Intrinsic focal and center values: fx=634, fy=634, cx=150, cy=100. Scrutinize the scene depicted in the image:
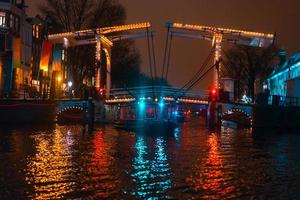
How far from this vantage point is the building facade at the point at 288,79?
6812 centimetres

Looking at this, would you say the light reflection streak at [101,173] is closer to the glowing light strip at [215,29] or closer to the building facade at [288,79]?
the glowing light strip at [215,29]

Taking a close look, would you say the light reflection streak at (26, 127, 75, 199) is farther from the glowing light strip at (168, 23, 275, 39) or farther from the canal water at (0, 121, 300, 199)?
the glowing light strip at (168, 23, 275, 39)

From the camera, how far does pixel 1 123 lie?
175 ft

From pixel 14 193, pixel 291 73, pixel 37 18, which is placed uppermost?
pixel 37 18

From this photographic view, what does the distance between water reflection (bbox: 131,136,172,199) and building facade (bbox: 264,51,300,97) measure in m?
34.9

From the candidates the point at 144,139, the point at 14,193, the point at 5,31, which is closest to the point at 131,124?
the point at 144,139

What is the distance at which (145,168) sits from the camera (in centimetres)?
2630

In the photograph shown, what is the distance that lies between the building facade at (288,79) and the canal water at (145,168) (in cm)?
2612

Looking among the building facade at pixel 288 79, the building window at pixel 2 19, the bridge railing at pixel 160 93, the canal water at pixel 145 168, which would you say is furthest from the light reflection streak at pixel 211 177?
the building facade at pixel 288 79

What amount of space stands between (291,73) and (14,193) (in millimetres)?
58215

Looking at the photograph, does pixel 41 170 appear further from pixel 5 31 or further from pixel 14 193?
pixel 5 31

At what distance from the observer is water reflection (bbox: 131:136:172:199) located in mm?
20328

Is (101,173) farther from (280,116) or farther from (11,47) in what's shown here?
(11,47)

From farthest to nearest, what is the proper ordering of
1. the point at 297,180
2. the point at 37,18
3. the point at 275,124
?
the point at 37,18 < the point at 275,124 < the point at 297,180
